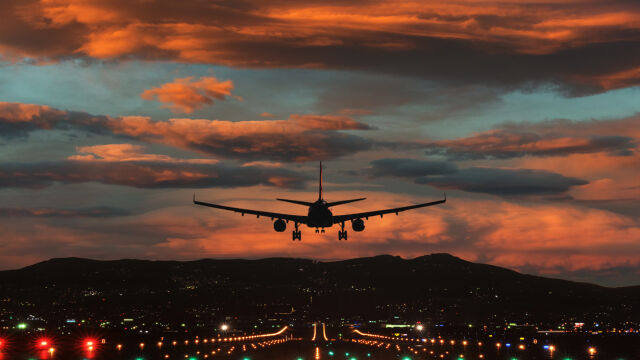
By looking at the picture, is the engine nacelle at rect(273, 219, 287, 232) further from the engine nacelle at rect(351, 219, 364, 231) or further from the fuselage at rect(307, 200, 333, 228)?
the engine nacelle at rect(351, 219, 364, 231)

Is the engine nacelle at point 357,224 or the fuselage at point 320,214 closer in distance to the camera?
the fuselage at point 320,214

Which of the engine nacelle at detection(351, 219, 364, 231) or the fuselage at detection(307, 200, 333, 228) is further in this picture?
the engine nacelle at detection(351, 219, 364, 231)

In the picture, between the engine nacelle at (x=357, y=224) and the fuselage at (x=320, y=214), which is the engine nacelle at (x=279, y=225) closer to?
the fuselage at (x=320, y=214)

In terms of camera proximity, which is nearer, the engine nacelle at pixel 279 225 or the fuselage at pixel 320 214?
the fuselage at pixel 320 214

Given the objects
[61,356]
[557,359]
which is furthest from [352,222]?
[61,356]

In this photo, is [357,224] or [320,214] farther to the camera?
[357,224]

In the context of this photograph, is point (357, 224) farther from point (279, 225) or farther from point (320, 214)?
point (279, 225)

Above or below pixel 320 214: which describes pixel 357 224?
below

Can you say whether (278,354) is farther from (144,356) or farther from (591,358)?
(591,358)
